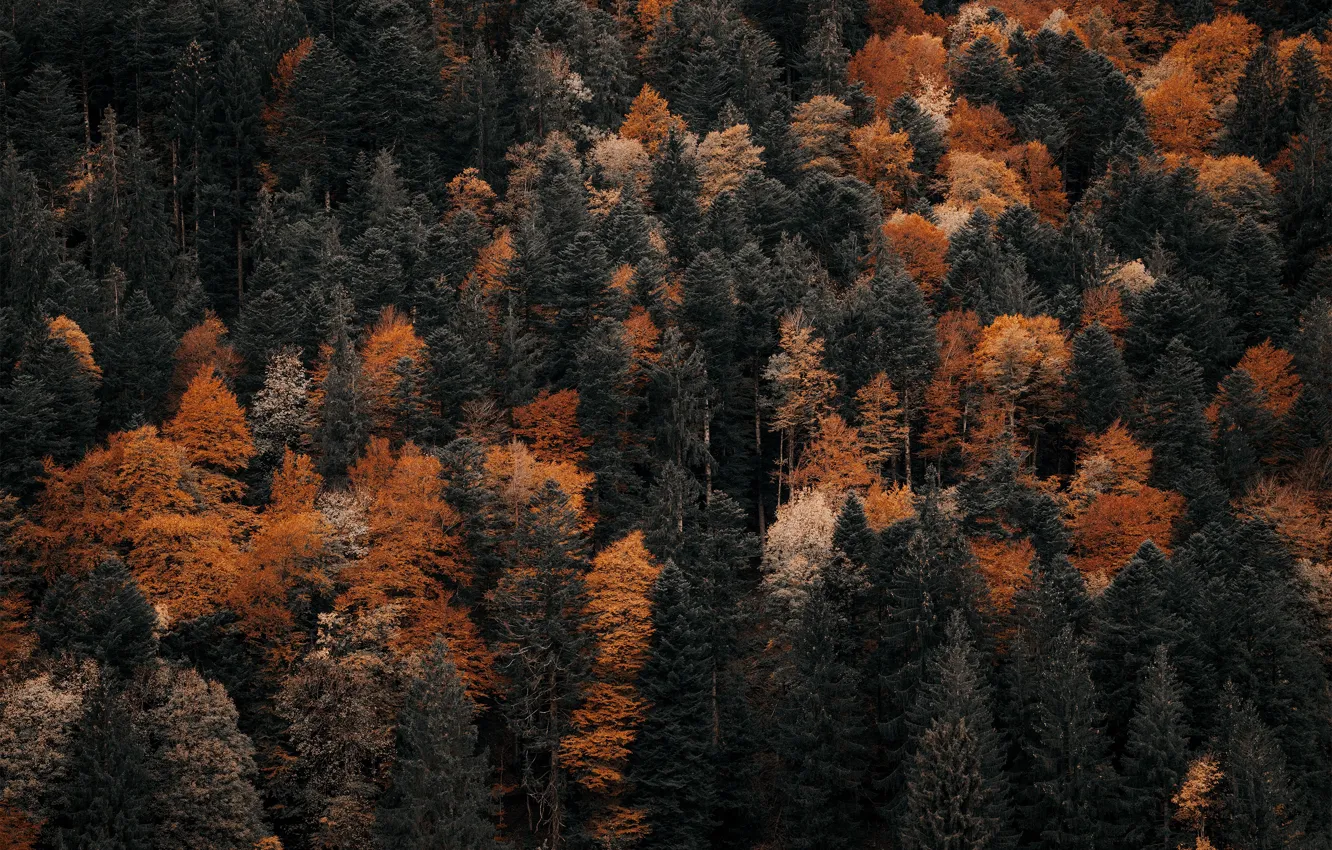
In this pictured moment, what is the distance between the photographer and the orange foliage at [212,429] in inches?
3447

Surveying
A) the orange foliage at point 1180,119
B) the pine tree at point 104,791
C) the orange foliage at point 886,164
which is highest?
the orange foliage at point 1180,119

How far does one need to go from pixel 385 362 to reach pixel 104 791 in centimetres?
3154

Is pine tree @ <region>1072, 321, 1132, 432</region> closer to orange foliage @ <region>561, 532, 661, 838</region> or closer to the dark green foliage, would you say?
orange foliage @ <region>561, 532, 661, 838</region>

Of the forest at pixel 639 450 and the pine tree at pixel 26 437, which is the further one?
the pine tree at pixel 26 437

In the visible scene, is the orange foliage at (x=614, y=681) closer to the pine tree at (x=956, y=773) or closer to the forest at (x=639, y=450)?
the forest at (x=639, y=450)

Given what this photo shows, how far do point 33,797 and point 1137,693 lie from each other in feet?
166

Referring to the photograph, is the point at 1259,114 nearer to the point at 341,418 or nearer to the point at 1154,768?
the point at 1154,768

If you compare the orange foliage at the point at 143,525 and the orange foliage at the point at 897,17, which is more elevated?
the orange foliage at the point at 897,17

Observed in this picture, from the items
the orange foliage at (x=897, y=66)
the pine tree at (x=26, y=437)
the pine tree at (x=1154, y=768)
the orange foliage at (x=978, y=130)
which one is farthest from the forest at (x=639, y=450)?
the orange foliage at (x=897, y=66)

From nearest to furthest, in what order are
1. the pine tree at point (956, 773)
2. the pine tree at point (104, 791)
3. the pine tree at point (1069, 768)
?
the pine tree at point (104, 791), the pine tree at point (956, 773), the pine tree at point (1069, 768)

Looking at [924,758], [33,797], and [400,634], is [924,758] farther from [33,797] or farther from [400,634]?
[33,797]

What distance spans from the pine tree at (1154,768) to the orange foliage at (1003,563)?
10169 mm

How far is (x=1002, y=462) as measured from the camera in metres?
84.9

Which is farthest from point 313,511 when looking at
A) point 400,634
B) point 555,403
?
point 555,403
